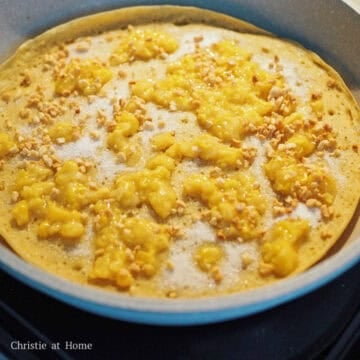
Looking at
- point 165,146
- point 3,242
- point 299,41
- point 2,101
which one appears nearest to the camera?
point 3,242

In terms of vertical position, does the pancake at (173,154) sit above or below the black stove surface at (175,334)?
above

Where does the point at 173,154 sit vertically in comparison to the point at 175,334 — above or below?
above

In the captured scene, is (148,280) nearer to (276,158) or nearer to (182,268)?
(182,268)

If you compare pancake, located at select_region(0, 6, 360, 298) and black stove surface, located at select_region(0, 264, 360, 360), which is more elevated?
pancake, located at select_region(0, 6, 360, 298)

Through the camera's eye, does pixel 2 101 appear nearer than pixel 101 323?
No

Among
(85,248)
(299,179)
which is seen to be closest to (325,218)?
(299,179)
